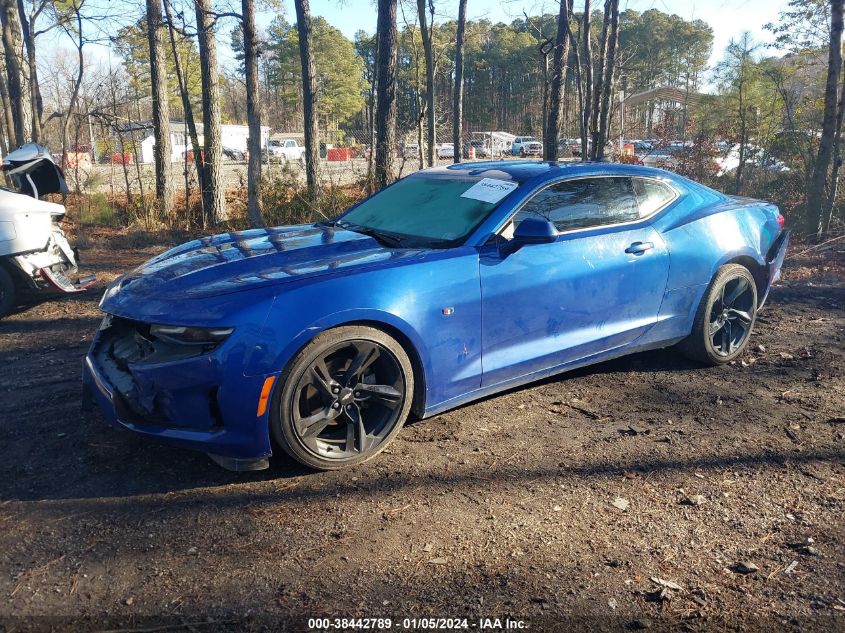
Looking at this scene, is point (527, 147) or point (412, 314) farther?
point (527, 147)

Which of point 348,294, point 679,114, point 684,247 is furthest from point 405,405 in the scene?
point 679,114

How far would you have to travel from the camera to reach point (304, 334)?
3201 millimetres

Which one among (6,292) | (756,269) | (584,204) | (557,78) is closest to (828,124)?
(557,78)

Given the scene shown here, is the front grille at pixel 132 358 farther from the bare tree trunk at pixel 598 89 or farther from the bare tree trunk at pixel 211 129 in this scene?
the bare tree trunk at pixel 598 89

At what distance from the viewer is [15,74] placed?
49.0ft

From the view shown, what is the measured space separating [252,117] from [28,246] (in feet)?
20.6

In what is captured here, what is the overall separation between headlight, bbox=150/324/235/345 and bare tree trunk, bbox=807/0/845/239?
10.9 meters

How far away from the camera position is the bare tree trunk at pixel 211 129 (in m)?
12.6

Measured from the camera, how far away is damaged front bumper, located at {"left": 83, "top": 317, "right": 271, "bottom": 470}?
122 inches

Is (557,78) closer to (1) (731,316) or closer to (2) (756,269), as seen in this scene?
(2) (756,269)

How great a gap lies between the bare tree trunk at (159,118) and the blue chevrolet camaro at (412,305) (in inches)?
396

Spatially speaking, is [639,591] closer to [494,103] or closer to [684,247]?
[684,247]

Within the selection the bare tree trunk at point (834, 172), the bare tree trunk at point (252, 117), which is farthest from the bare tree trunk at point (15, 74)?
the bare tree trunk at point (834, 172)

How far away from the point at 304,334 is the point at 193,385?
57cm
